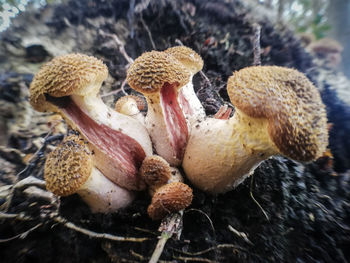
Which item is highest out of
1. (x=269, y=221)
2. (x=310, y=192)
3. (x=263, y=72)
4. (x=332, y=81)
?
(x=332, y=81)

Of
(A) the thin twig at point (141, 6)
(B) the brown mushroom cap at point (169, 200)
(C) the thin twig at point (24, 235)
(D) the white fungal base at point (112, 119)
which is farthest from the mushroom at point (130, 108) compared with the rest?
(A) the thin twig at point (141, 6)

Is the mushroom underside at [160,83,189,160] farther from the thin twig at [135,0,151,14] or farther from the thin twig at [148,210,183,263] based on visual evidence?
the thin twig at [135,0,151,14]

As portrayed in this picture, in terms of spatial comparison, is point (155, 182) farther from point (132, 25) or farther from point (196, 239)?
point (132, 25)

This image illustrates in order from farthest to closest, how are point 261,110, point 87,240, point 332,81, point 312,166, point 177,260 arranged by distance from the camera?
1. point 332,81
2. point 312,166
3. point 87,240
4. point 177,260
5. point 261,110

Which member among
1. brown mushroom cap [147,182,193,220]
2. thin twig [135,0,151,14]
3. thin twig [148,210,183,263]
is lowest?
thin twig [148,210,183,263]

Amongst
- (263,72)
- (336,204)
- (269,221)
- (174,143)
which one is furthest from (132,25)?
(336,204)

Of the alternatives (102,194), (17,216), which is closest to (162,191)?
(102,194)

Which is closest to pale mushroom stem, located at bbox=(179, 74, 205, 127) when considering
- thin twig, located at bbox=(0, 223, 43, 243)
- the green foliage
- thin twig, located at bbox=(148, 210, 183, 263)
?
thin twig, located at bbox=(148, 210, 183, 263)
